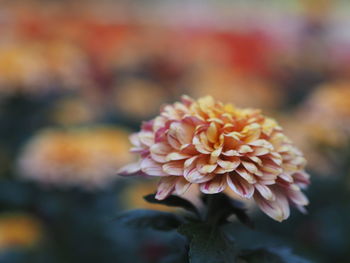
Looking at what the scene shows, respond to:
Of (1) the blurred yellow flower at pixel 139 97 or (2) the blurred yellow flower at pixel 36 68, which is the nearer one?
(2) the blurred yellow flower at pixel 36 68

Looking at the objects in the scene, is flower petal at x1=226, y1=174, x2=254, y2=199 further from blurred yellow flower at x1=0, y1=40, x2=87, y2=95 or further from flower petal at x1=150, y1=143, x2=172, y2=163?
blurred yellow flower at x1=0, y1=40, x2=87, y2=95

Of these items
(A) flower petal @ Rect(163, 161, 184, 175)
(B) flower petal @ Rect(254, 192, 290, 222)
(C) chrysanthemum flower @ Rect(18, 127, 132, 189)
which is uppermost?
(C) chrysanthemum flower @ Rect(18, 127, 132, 189)

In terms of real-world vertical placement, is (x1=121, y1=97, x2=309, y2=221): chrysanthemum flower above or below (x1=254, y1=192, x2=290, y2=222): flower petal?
above

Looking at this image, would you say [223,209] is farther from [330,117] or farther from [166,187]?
[330,117]

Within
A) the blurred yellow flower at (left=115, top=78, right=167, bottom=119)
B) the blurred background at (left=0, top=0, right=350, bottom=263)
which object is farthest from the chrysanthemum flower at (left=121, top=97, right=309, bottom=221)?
the blurred yellow flower at (left=115, top=78, right=167, bottom=119)

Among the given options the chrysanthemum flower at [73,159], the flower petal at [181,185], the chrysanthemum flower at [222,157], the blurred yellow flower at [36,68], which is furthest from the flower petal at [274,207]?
the blurred yellow flower at [36,68]

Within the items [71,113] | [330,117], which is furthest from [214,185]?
[71,113]

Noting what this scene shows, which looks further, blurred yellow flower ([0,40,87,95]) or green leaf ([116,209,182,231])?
blurred yellow flower ([0,40,87,95])

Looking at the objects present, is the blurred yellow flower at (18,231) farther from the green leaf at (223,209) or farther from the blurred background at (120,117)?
the green leaf at (223,209)
